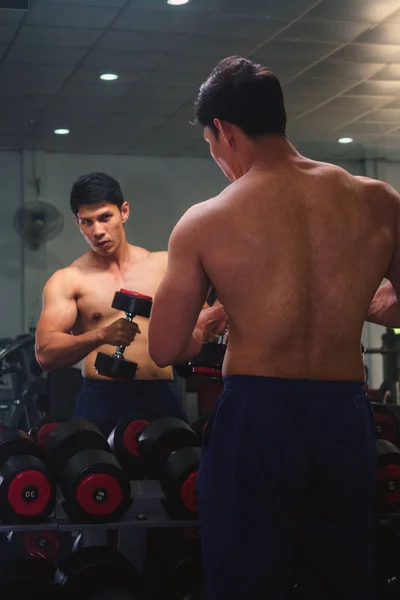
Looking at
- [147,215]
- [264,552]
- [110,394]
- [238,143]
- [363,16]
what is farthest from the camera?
[147,215]

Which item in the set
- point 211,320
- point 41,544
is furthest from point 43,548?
point 211,320

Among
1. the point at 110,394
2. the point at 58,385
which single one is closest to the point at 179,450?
the point at 110,394

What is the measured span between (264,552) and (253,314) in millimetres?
428

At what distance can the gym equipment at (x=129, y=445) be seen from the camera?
267cm

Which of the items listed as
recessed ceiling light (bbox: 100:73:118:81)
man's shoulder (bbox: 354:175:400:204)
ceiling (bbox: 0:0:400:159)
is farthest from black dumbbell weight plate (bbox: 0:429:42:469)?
recessed ceiling light (bbox: 100:73:118:81)

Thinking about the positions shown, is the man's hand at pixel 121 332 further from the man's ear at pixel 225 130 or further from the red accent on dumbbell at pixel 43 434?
the man's ear at pixel 225 130

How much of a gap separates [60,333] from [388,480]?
3.85 ft

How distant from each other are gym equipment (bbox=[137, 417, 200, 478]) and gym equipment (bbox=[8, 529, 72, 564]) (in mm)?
719

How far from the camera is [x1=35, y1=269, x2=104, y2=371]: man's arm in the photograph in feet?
9.35

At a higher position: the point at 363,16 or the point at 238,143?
the point at 363,16

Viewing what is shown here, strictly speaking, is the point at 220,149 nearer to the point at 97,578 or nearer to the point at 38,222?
the point at 97,578

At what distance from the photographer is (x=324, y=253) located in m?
1.64

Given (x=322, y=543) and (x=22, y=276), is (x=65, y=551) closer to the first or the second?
(x=322, y=543)

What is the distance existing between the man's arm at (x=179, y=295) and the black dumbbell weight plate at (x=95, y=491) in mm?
646
